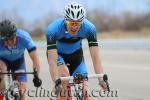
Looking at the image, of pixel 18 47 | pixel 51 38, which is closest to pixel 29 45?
pixel 18 47

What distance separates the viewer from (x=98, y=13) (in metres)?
70.6

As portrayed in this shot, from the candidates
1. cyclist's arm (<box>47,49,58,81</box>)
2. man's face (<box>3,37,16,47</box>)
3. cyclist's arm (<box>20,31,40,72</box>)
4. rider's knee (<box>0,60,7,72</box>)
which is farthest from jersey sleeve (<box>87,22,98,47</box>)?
rider's knee (<box>0,60,7,72</box>)

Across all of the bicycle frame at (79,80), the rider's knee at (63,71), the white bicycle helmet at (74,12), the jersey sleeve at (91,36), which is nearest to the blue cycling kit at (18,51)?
the rider's knee at (63,71)

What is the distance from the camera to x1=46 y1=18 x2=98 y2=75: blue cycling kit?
8.09 m

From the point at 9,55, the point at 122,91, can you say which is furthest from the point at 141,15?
the point at 9,55

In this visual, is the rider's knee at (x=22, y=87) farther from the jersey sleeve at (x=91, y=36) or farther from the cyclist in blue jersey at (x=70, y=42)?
the jersey sleeve at (x=91, y=36)

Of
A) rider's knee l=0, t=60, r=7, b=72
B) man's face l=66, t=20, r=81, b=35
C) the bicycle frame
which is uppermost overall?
man's face l=66, t=20, r=81, b=35

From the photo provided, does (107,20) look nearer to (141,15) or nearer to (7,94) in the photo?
(141,15)

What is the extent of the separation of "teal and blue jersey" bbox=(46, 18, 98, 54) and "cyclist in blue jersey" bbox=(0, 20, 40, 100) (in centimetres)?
58

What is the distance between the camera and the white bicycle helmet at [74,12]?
25.4ft

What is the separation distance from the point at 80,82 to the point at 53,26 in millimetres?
1088

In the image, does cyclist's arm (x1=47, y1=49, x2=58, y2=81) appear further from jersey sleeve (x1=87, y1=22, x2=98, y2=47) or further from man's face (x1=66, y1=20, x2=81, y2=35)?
jersey sleeve (x1=87, y1=22, x2=98, y2=47)

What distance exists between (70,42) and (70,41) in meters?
0.02

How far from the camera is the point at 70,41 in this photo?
8617 mm
